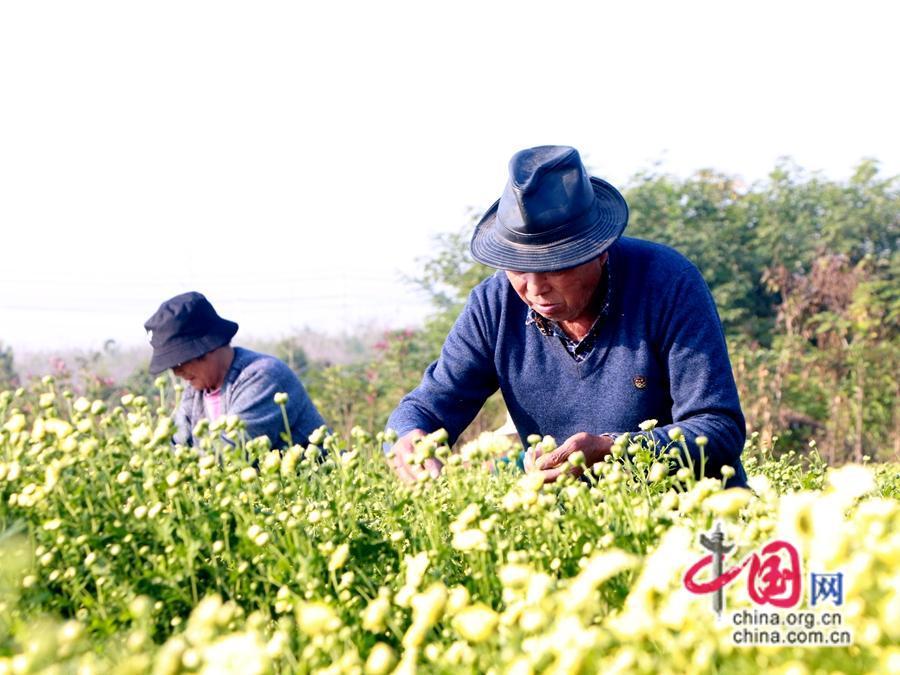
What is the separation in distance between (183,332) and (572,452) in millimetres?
2677

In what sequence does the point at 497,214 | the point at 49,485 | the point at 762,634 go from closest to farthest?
the point at 762,634, the point at 49,485, the point at 497,214

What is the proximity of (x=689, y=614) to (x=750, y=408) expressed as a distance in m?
6.84

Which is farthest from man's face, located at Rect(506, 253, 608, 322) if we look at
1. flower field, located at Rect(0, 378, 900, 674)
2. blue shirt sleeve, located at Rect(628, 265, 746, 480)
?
flower field, located at Rect(0, 378, 900, 674)

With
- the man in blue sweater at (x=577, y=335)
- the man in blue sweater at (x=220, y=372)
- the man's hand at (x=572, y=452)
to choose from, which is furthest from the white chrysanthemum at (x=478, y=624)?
the man in blue sweater at (x=220, y=372)

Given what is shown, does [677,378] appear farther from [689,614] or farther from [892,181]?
[892,181]

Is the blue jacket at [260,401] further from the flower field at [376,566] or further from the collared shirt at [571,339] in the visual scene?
the flower field at [376,566]

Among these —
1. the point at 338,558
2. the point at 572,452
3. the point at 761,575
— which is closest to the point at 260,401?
the point at 572,452

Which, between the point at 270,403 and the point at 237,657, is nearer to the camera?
the point at 237,657

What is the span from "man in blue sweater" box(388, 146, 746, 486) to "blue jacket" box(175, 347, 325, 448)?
138cm

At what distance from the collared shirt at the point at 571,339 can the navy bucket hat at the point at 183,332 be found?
1.92m

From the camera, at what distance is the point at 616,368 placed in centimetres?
331

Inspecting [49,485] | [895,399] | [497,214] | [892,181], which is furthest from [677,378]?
[892,181]

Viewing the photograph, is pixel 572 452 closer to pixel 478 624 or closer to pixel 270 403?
pixel 478 624

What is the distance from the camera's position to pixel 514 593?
1.53 meters
